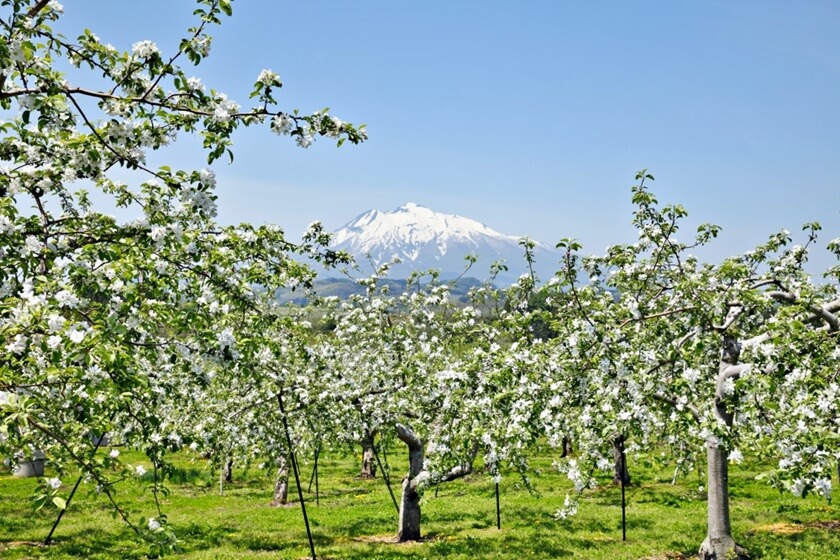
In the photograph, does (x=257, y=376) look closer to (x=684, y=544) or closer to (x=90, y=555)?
(x=90, y=555)

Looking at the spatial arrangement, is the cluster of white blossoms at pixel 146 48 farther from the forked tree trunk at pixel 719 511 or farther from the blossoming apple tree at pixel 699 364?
the forked tree trunk at pixel 719 511

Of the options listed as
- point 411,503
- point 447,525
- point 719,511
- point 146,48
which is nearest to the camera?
point 146,48

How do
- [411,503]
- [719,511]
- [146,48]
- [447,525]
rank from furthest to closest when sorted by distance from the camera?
[447,525]
[411,503]
[719,511]
[146,48]

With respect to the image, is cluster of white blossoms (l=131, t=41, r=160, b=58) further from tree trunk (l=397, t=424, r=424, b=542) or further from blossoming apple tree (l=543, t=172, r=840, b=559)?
tree trunk (l=397, t=424, r=424, b=542)

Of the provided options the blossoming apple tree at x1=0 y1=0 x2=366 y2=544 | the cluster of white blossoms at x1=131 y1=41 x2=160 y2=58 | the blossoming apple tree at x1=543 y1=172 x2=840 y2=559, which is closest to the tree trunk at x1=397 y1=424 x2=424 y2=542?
the blossoming apple tree at x1=543 y1=172 x2=840 y2=559

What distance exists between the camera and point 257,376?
28.2 feet

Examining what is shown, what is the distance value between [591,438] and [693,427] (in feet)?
9.47

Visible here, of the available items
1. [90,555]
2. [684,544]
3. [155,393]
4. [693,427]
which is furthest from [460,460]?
[90,555]

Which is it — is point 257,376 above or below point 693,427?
above

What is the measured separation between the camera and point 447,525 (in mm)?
22031

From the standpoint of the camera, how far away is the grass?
691 inches

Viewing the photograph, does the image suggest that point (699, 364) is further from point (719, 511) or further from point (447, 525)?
point (447, 525)

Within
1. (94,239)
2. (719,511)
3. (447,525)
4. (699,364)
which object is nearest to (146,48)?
(94,239)

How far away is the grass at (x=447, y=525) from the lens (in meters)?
17.5
